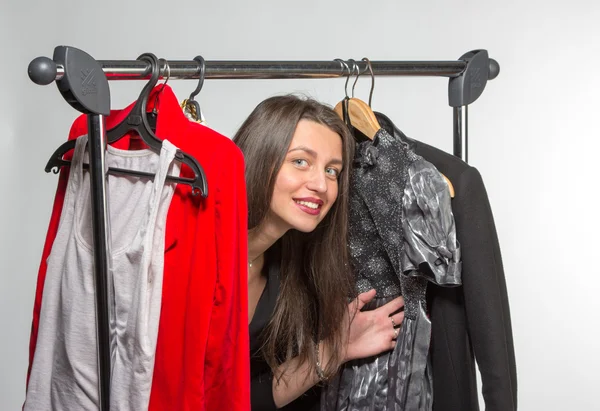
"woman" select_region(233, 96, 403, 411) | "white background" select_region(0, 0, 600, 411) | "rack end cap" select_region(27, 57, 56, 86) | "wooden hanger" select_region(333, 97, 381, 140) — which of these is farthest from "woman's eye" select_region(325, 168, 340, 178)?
"white background" select_region(0, 0, 600, 411)

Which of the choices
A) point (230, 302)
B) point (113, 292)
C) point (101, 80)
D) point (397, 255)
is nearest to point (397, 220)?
point (397, 255)

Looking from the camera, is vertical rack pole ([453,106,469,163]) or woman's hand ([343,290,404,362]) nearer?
woman's hand ([343,290,404,362])

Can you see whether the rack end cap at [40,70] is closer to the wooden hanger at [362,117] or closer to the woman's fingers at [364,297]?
the wooden hanger at [362,117]

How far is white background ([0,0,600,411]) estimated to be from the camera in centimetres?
293

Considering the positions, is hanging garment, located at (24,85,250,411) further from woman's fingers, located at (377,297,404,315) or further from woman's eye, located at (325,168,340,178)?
woman's fingers, located at (377,297,404,315)

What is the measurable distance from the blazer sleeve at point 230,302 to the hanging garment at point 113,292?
10 cm

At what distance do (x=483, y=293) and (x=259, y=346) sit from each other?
0.61 m

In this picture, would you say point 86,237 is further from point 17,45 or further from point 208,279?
point 17,45

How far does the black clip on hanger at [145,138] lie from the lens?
4.69 ft

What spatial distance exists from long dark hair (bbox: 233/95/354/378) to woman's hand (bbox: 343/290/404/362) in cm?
3

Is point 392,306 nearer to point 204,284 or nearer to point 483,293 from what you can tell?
point 483,293

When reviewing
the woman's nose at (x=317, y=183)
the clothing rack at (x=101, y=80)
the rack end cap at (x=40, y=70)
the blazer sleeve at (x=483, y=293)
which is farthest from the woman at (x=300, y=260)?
the rack end cap at (x=40, y=70)

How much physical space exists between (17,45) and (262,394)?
162 centimetres

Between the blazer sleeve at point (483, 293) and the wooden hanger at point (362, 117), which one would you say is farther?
the wooden hanger at point (362, 117)
